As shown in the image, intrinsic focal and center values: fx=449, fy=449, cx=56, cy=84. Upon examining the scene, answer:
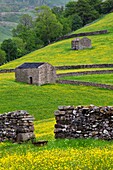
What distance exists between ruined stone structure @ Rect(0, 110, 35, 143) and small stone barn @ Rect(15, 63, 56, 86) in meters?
64.5

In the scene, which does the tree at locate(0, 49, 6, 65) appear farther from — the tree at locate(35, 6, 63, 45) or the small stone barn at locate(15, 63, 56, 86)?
the small stone barn at locate(15, 63, 56, 86)

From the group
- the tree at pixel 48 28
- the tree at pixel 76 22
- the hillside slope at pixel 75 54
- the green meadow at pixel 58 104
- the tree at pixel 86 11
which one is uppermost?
the tree at pixel 86 11

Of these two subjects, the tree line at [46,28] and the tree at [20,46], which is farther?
the tree at [20,46]

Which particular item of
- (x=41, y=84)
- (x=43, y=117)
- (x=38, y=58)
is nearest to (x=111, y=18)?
(x=38, y=58)

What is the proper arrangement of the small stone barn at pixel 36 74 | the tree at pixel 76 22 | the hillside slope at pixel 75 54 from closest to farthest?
the small stone barn at pixel 36 74 < the hillside slope at pixel 75 54 < the tree at pixel 76 22

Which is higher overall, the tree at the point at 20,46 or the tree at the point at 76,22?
the tree at the point at 76,22

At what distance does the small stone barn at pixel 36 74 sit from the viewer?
87.6 metres

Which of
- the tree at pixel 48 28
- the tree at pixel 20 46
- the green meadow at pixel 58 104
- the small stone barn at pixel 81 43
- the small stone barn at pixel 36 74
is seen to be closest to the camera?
the green meadow at pixel 58 104

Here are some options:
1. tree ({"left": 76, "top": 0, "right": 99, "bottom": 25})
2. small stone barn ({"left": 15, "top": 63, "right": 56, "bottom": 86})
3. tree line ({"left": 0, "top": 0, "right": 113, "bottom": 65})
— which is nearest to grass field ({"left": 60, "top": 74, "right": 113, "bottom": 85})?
small stone barn ({"left": 15, "top": 63, "right": 56, "bottom": 86})

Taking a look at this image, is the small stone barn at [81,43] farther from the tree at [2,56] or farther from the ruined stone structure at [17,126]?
the ruined stone structure at [17,126]

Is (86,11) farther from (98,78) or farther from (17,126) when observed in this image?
(17,126)

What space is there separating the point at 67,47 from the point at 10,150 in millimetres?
127728

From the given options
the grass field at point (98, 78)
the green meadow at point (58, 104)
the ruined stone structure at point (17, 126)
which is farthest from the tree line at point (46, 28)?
the ruined stone structure at point (17, 126)

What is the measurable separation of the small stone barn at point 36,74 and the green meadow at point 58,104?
111 inches
